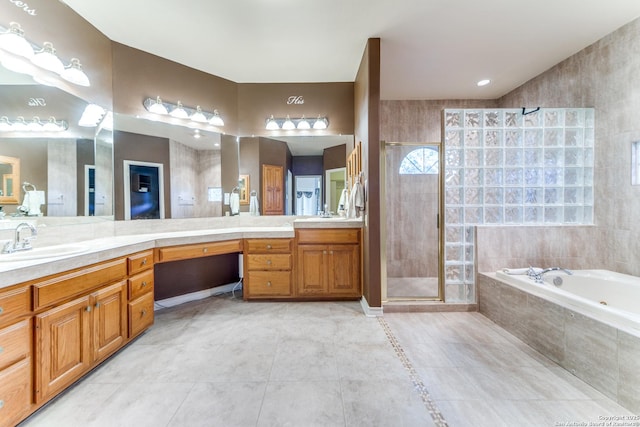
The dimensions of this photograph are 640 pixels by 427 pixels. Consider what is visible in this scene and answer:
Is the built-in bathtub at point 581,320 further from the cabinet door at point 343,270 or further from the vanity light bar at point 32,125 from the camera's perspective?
the vanity light bar at point 32,125

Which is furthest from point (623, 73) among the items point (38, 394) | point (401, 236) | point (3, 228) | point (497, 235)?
point (3, 228)

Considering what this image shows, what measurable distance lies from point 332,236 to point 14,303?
7.74ft

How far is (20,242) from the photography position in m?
1.69

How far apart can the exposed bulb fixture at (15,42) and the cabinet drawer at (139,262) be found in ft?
5.27

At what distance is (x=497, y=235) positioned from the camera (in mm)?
2701

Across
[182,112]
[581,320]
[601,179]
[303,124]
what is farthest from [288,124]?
[601,179]

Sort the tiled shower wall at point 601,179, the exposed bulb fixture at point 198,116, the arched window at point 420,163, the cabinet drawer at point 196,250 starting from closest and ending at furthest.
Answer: the tiled shower wall at point 601,179
the cabinet drawer at point 196,250
the exposed bulb fixture at point 198,116
the arched window at point 420,163

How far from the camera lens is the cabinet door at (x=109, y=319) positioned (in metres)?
1.69

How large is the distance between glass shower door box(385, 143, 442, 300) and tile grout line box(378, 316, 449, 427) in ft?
5.88

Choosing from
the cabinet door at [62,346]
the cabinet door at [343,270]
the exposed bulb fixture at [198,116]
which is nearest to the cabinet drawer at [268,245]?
the cabinet door at [343,270]

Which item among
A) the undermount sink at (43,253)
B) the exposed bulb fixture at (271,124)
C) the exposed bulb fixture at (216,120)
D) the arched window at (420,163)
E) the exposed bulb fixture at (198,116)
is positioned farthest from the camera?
the arched window at (420,163)

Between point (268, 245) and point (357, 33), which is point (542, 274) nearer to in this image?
point (268, 245)

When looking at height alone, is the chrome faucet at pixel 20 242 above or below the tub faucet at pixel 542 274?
above

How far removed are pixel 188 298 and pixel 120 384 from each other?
1396 millimetres
